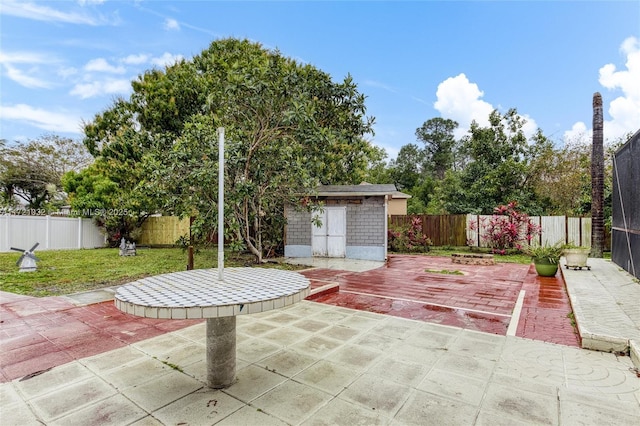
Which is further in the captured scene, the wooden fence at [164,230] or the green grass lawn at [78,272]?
the wooden fence at [164,230]

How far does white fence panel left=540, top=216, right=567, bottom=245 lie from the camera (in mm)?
12250

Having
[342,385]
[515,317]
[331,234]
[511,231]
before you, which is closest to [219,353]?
[342,385]

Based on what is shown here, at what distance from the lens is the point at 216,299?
191 cm

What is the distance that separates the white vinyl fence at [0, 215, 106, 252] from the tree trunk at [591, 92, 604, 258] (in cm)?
1870

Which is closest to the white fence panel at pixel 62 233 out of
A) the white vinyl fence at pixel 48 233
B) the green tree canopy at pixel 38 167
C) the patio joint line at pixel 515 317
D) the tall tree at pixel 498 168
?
the white vinyl fence at pixel 48 233

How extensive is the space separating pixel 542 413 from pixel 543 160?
16669mm

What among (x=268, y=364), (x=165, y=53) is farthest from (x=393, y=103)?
(x=268, y=364)

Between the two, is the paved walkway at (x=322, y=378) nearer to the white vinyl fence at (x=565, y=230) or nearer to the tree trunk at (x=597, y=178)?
the tree trunk at (x=597, y=178)

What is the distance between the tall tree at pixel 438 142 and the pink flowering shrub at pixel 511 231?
19.7 metres

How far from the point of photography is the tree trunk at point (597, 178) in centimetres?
947

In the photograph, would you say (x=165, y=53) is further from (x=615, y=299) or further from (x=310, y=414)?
(x=615, y=299)

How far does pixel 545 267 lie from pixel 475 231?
258 inches

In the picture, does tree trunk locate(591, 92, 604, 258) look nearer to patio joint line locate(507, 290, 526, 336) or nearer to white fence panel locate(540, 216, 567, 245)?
white fence panel locate(540, 216, 567, 245)

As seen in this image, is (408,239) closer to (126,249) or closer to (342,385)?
(126,249)
